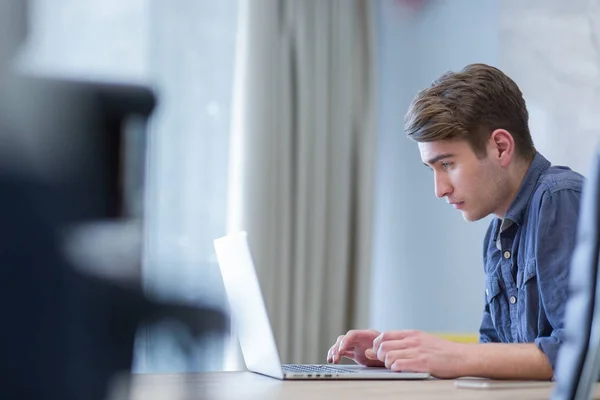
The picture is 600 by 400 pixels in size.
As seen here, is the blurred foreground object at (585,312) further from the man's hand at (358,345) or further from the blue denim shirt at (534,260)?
the man's hand at (358,345)

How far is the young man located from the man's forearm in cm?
3

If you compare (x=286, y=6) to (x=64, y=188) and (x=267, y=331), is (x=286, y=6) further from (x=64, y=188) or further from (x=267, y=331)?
(x=64, y=188)

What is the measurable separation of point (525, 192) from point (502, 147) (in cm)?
13

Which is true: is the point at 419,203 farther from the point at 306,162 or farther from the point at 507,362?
the point at 507,362

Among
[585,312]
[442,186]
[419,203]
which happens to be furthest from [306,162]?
[585,312]

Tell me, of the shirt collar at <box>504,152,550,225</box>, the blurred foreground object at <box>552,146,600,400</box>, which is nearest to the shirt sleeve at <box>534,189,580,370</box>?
the shirt collar at <box>504,152,550,225</box>

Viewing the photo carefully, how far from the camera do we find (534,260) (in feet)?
5.01

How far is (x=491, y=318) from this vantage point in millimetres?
1815

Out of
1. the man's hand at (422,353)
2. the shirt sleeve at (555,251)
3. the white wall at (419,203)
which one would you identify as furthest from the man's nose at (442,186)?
the white wall at (419,203)

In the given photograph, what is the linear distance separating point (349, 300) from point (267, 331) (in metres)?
2.01

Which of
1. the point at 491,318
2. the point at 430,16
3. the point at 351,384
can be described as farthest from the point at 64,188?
the point at 430,16

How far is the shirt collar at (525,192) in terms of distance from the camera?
1.65 meters

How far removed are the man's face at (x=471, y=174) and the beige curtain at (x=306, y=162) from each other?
1.44 m

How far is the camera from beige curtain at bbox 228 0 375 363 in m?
3.13
